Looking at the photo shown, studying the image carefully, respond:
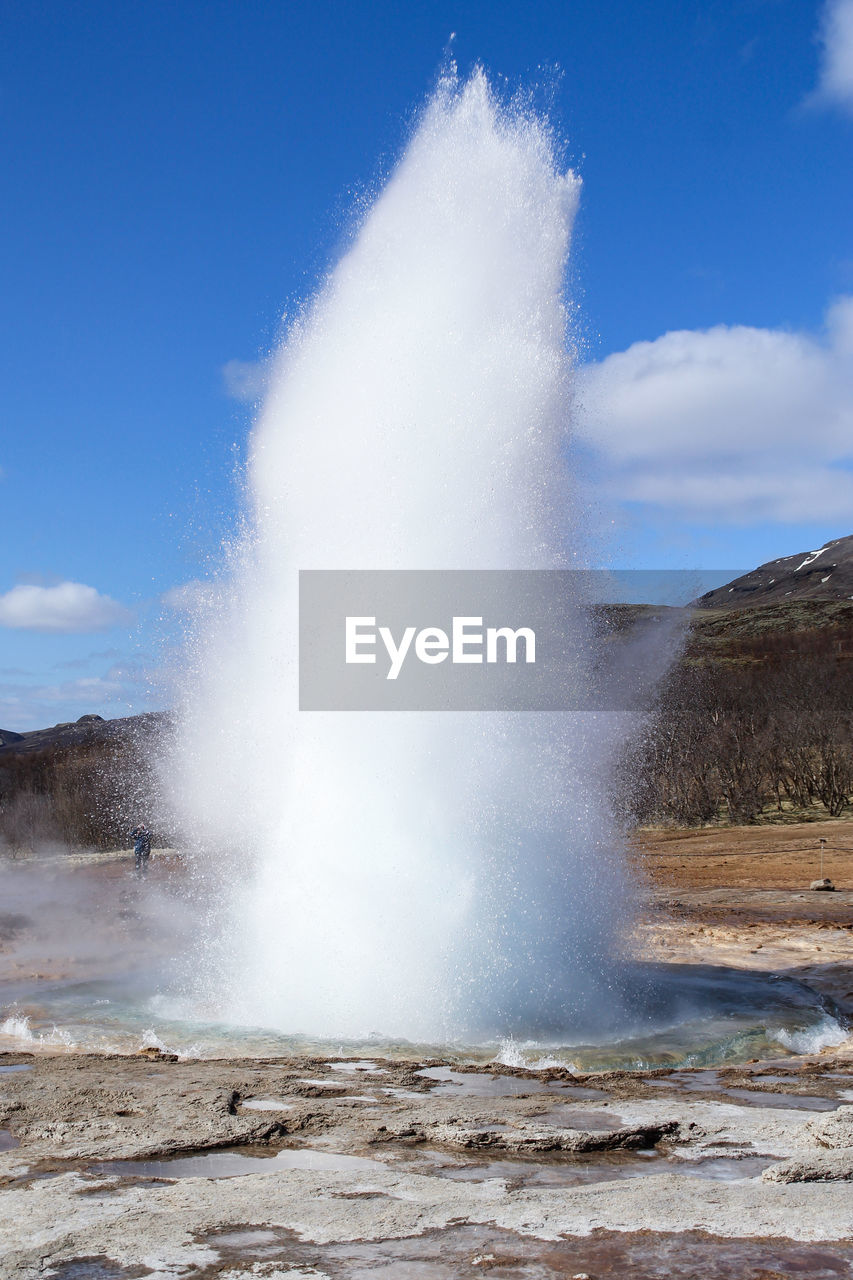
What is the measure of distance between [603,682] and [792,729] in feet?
101

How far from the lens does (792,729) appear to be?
136 ft

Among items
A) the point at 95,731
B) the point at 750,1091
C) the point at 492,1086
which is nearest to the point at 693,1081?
the point at 750,1091

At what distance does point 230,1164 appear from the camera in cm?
523

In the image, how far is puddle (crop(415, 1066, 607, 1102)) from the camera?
676cm

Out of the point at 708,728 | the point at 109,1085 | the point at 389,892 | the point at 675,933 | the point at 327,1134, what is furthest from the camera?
the point at 708,728

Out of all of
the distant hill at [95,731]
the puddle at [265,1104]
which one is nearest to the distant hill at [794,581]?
the distant hill at [95,731]

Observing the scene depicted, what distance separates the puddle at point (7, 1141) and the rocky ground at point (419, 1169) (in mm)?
43

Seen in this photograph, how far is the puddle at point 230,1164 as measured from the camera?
16.6 feet

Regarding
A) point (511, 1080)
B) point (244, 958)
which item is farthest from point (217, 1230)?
point (244, 958)

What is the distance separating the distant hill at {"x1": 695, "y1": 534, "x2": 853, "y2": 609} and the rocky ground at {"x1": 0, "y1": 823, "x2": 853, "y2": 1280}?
138 meters

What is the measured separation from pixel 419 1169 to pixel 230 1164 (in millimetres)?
952

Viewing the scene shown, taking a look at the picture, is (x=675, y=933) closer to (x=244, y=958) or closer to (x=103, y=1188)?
(x=244, y=958)

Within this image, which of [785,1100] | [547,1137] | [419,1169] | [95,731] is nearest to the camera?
[419,1169]

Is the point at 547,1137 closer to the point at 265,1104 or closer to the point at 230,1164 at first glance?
the point at 230,1164
